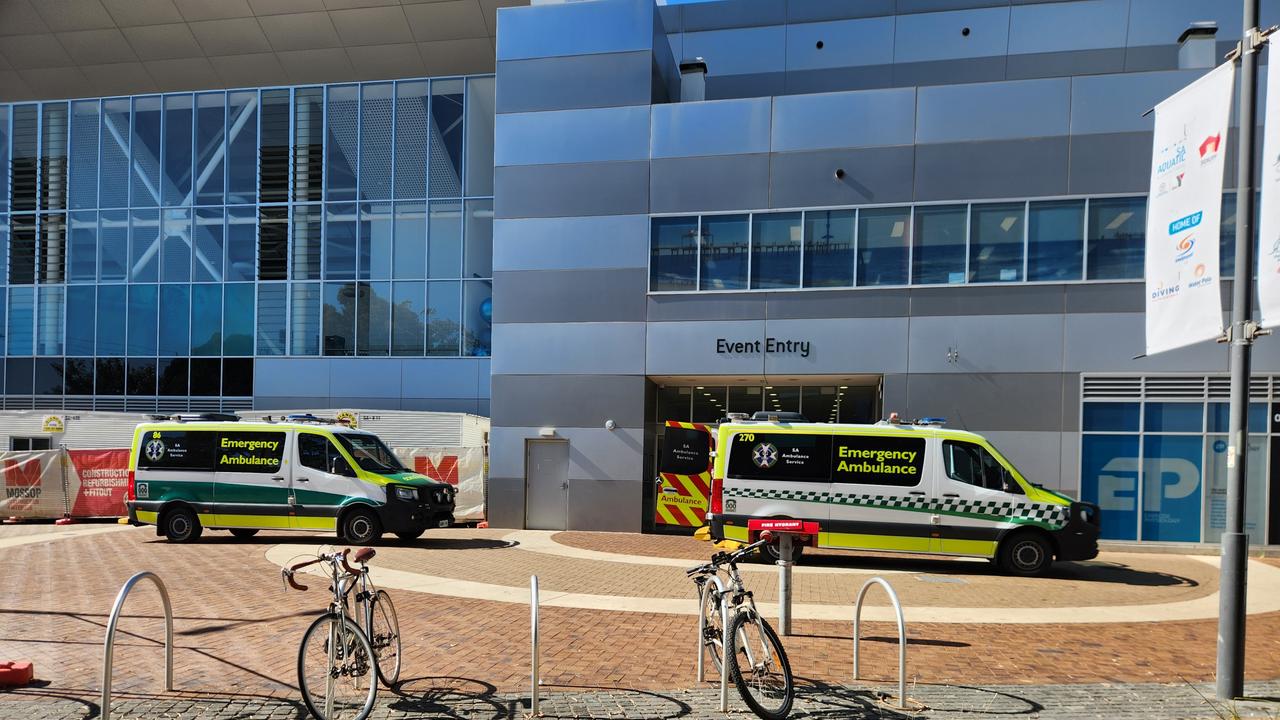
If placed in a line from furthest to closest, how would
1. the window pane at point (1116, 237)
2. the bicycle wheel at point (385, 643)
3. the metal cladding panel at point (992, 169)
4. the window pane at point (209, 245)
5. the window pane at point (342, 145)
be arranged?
1. the window pane at point (209, 245)
2. the window pane at point (342, 145)
3. the metal cladding panel at point (992, 169)
4. the window pane at point (1116, 237)
5. the bicycle wheel at point (385, 643)

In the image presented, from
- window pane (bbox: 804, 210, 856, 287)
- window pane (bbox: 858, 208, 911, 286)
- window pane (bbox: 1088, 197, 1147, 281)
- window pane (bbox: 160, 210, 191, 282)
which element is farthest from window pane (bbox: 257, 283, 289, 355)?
window pane (bbox: 1088, 197, 1147, 281)

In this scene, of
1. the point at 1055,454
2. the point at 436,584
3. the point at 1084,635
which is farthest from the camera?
the point at 1055,454

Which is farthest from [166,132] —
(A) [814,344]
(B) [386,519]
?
(A) [814,344]

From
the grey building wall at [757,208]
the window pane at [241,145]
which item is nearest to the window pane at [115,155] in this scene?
the window pane at [241,145]

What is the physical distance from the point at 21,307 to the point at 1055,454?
104ft

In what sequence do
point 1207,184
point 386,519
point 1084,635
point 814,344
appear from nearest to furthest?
point 1207,184 → point 1084,635 → point 386,519 → point 814,344

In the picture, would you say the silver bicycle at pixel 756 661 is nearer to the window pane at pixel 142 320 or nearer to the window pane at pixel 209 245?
the window pane at pixel 209 245

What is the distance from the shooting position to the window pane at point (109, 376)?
1137 inches

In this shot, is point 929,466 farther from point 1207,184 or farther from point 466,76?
point 466,76

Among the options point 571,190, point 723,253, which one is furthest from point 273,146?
point 723,253

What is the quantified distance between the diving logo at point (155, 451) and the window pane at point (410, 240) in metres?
11.3

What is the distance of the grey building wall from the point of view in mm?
17453

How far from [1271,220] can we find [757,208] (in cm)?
1289

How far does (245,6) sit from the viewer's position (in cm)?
2841
